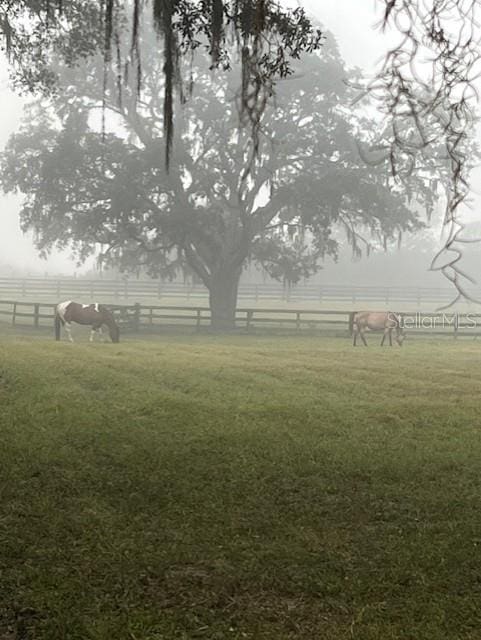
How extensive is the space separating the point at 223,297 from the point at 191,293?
20093 mm

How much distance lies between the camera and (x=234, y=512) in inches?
215

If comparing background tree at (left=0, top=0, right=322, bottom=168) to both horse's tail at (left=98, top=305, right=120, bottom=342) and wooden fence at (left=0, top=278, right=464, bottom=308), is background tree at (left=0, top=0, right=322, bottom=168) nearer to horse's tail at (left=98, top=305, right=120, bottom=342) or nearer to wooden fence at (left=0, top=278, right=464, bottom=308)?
horse's tail at (left=98, top=305, right=120, bottom=342)

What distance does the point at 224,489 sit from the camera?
5953 millimetres

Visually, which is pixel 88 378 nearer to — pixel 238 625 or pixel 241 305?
pixel 238 625

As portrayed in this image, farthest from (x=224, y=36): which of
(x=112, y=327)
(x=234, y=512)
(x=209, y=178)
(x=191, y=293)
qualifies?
(x=191, y=293)

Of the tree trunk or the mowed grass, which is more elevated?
the tree trunk

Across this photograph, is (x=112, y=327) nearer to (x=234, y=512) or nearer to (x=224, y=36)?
(x=224, y=36)

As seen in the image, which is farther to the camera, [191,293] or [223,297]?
[191,293]

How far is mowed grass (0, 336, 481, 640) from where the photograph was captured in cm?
388

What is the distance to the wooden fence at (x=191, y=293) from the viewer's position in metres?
44.2

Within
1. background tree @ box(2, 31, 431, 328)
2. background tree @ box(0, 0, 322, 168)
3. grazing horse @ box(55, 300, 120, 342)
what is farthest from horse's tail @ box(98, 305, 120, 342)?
background tree @ box(0, 0, 322, 168)

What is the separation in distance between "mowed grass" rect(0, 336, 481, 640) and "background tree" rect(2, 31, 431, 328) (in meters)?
15.5

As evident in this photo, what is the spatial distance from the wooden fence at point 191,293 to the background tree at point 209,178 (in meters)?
16.0

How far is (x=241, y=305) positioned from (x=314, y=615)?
40775mm
